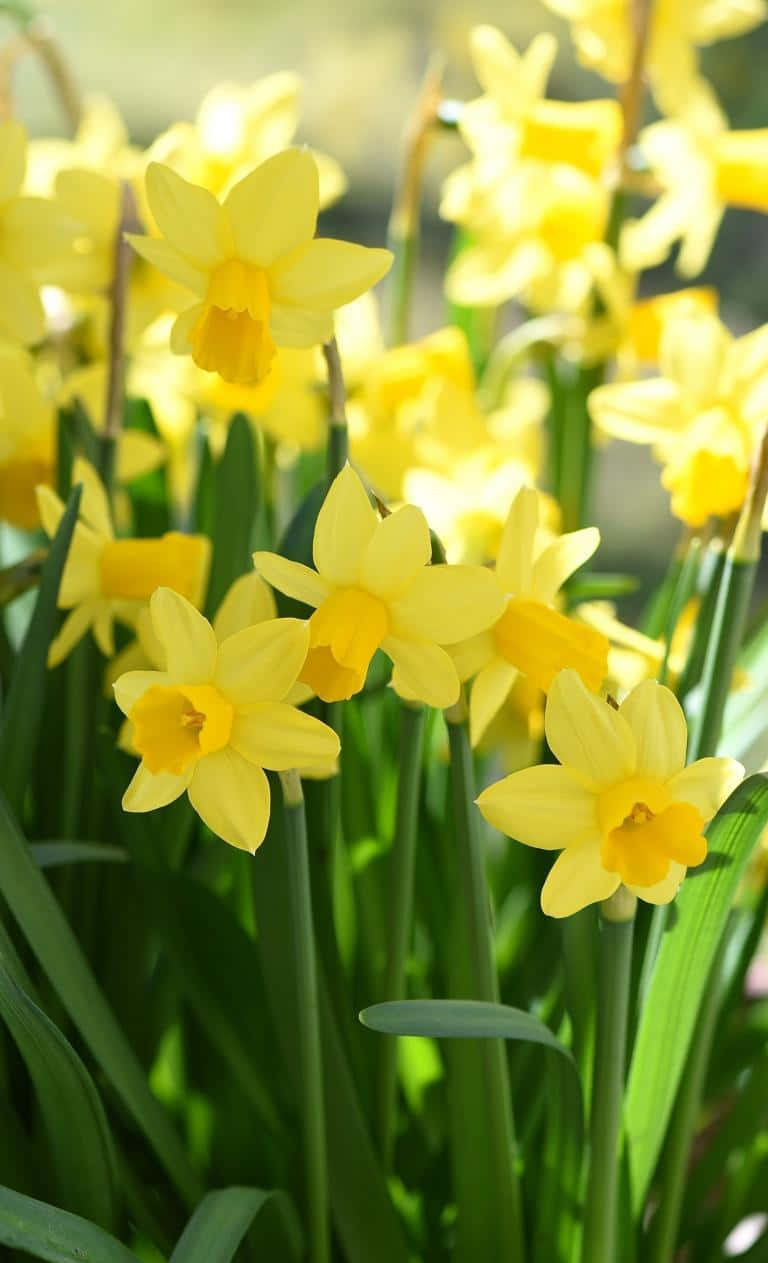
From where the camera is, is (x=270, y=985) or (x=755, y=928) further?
(x=755, y=928)

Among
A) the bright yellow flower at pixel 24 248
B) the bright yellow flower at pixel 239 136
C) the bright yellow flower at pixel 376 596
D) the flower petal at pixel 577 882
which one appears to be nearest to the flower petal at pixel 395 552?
the bright yellow flower at pixel 376 596

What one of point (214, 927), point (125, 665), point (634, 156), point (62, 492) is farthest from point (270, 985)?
point (634, 156)

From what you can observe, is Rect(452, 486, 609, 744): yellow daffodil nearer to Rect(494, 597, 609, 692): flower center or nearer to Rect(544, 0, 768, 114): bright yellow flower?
Rect(494, 597, 609, 692): flower center

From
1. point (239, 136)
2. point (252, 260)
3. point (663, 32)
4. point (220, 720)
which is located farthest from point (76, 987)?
point (663, 32)

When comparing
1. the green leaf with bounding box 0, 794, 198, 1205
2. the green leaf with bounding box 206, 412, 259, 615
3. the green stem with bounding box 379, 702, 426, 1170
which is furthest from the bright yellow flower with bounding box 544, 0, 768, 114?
the green leaf with bounding box 0, 794, 198, 1205

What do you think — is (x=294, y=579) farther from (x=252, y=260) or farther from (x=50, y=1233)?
(x=50, y=1233)

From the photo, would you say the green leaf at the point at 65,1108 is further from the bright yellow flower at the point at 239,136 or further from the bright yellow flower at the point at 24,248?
the bright yellow flower at the point at 239,136

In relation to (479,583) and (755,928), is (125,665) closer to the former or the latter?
(479,583)
